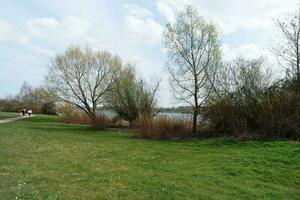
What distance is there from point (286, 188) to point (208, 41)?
20.4m

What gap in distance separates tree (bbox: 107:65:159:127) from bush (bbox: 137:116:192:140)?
12.4 metres

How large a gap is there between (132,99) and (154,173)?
28974mm

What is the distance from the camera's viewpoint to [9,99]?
308 feet

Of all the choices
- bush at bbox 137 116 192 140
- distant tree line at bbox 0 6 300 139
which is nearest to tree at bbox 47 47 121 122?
distant tree line at bbox 0 6 300 139

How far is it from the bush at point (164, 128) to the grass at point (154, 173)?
8.12 metres

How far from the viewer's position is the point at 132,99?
4041 cm

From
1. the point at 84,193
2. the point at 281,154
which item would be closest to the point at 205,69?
the point at 281,154

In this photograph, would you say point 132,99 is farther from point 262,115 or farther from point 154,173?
point 154,173

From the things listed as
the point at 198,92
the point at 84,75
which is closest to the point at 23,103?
the point at 84,75

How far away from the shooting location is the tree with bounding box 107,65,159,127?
4038 centimetres

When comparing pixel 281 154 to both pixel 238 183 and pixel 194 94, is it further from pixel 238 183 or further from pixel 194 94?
pixel 194 94

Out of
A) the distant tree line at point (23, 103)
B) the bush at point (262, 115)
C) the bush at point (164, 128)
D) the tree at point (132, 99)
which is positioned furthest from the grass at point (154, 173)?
the distant tree line at point (23, 103)

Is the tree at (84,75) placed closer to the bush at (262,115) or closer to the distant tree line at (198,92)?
the distant tree line at (198,92)

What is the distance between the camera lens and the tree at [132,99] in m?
40.4
